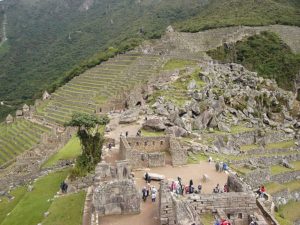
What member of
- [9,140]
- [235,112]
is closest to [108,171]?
[235,112]

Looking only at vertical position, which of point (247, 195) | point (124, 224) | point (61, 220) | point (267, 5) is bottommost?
point (61, 220)

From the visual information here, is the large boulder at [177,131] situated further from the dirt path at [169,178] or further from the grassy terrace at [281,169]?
the grassy terrace at [281,169]

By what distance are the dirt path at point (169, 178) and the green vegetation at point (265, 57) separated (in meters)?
45.8

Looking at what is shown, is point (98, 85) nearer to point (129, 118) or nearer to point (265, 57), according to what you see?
point (129, 118)

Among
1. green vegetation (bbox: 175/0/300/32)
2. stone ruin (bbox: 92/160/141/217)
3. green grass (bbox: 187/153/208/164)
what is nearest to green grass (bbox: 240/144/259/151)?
green grass (bbox: 187/153/208/164)

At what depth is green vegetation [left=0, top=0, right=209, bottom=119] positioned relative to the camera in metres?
93.4

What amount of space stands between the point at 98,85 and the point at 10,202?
101ft

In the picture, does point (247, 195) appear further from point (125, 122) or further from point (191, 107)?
point (191, 107)

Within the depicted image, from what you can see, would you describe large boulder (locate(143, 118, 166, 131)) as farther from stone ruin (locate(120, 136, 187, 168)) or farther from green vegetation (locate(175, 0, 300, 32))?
green vegetation (locate(175, 0, 300, 32))

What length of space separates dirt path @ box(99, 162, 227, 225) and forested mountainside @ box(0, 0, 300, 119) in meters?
51.3

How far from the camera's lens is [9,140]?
49312 mm

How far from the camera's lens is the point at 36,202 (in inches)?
1038

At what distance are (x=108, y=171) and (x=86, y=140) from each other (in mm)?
6819

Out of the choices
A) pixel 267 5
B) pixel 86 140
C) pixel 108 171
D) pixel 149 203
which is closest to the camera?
pixel 149 203
